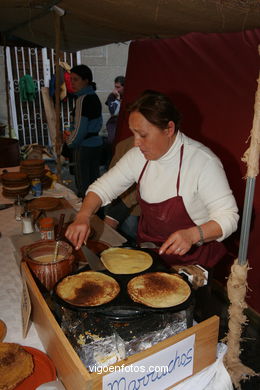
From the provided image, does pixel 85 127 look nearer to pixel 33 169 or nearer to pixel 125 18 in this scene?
pixel 33 169

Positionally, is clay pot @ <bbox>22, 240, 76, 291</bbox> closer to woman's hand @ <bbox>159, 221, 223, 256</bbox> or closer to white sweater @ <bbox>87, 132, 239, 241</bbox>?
woman's hand @ <bbox>159, 221, 223, 256</bbox>

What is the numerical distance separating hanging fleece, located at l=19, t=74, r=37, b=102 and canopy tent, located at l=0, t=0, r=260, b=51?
Answer: 363 centimetres

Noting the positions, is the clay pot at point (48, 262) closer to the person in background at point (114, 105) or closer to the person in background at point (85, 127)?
the person in background at point (85, 127)

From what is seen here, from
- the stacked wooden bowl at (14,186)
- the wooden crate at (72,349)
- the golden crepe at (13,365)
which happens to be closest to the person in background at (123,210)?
the stacked wooden bowl at (14,186)

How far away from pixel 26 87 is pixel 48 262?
7.96 meters

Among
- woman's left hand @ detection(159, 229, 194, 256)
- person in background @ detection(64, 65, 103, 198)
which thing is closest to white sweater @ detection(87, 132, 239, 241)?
woman's left hand @ detection(159, 229, 194, 256)

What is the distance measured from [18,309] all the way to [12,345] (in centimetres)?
28

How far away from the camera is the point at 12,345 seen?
1077 mm

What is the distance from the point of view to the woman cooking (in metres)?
1.60

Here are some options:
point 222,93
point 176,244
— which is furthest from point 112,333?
point 222,93

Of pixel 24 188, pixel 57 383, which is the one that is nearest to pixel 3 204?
pixel 24 188

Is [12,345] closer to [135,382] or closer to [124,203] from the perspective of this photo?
[135,382]

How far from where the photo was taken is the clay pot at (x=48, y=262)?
4.07 feet

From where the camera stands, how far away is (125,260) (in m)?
1.29
